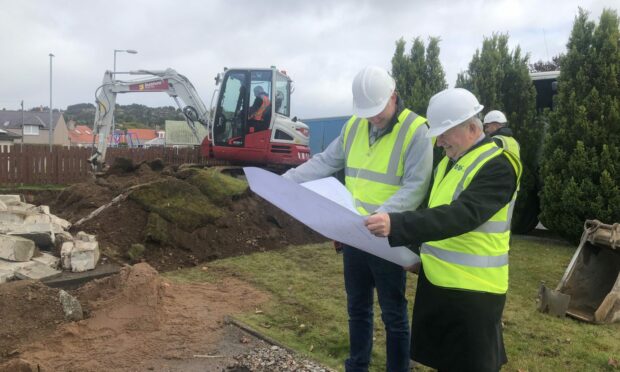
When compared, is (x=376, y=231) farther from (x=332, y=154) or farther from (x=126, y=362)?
(x=126, y=362)

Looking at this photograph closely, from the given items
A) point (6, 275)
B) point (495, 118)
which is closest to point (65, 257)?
point (6, 275)

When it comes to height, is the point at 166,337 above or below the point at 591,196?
below

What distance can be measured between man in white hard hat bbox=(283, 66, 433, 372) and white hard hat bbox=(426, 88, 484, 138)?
51cm

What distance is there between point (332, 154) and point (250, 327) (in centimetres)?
183

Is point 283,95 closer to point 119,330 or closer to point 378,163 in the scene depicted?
point 119,330

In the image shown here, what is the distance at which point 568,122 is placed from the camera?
8555 mm

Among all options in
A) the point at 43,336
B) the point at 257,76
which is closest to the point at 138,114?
the point at 257,76

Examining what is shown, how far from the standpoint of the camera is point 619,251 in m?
5.38

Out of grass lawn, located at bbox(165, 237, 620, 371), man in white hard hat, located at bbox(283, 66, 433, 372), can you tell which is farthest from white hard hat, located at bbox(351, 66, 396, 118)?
A: grass lawn, located at bbox(165, 237, 620, 371)

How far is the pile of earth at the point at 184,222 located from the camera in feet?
22.6

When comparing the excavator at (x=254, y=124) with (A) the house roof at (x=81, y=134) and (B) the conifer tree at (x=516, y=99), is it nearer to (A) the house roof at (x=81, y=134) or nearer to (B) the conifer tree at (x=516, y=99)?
(B) the conifer tree at (x=516, y=99)

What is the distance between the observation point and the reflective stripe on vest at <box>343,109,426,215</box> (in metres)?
2.79

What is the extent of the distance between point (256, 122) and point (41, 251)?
21.9ft

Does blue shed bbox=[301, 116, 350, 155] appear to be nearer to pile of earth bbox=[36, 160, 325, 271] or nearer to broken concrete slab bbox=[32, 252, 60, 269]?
pile of earth bbox=[36, 160, 325, 271]
